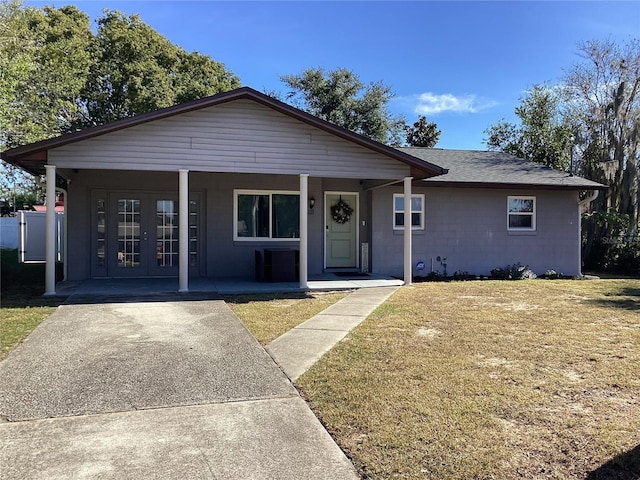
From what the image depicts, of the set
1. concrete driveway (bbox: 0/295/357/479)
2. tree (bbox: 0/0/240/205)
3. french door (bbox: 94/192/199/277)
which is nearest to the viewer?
concrete driveway (bbox: 0/295/357/479)

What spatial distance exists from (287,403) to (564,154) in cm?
2359

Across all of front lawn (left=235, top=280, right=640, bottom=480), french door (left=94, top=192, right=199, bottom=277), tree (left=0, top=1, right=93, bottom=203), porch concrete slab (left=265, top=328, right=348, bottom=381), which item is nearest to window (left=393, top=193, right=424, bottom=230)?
french door (left=94, top=192, right=199, bottom=277)

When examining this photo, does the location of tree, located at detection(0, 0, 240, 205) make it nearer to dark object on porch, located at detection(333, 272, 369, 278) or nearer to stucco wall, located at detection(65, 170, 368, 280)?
stucco wall, located at detection(65, 170, 368, 280)

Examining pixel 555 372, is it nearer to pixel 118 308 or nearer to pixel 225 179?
pixel 118 308

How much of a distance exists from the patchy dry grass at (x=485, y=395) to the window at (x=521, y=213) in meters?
6.66

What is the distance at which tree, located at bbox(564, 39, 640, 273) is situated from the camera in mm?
16328

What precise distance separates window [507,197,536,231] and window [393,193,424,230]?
2.72 meters

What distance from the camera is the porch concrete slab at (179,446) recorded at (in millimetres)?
2797

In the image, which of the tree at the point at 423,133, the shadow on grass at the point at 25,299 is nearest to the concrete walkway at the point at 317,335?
the shadow on grass at the point at 25,299

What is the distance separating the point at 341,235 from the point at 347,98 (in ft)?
52.2

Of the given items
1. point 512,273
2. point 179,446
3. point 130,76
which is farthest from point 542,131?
point 179,446

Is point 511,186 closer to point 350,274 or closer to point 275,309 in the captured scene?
point 350,274

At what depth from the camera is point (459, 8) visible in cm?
1493

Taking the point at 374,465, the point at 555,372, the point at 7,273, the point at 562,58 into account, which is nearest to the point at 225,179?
the point at 7,273
